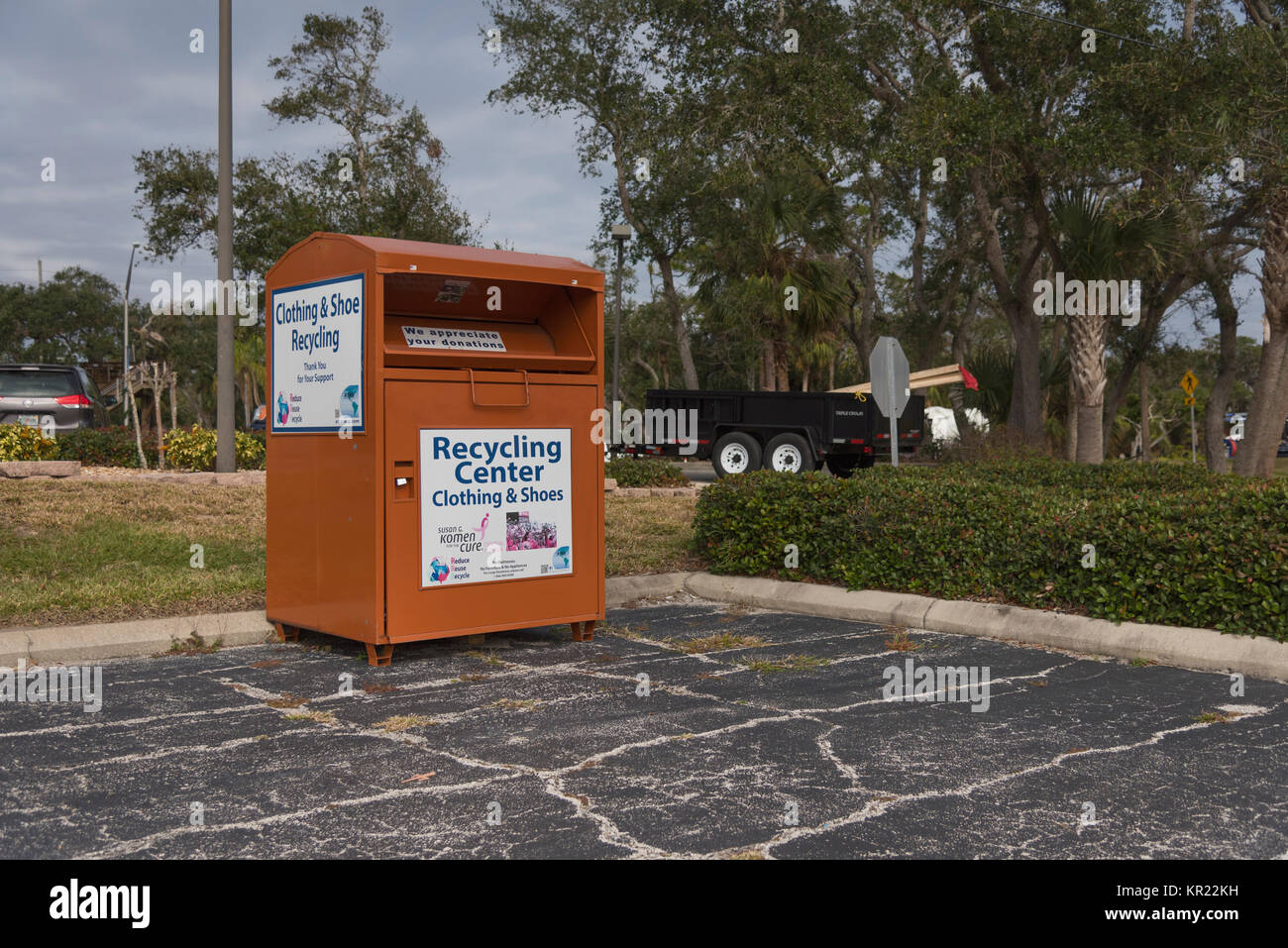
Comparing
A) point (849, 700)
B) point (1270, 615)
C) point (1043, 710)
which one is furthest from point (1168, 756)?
point (1270, 615)

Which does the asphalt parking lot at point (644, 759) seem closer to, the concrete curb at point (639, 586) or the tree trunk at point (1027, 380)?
the concrete curb at point (639, 586)

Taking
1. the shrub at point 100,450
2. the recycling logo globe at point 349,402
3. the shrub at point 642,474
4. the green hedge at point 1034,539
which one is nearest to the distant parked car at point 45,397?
the shrub at point 100,450

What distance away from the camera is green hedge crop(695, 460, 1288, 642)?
22.1 feet

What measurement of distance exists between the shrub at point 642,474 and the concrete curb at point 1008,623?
7.88 metres

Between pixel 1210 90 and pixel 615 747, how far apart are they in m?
16.5

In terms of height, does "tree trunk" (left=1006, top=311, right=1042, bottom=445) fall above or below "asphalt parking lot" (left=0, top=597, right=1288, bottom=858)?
above

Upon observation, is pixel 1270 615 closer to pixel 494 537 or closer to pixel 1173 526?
pixel 1173 526

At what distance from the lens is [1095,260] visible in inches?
637

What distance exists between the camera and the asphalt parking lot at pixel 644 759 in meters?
3.99

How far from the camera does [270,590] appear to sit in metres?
7.49

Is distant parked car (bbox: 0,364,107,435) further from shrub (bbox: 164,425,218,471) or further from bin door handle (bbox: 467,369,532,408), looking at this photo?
bin door handle (bbox: 467,369,532,408)

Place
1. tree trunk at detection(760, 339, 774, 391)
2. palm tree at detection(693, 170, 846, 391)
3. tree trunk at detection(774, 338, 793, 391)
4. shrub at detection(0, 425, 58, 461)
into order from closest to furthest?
shrub at detection(0, 425, 58, 461) < palm tree at detection(693, 170, 846, 391) < tree trunk at detection(774, 338, 793, 391) < tree trunk at detection(760, 339, 774, 391)

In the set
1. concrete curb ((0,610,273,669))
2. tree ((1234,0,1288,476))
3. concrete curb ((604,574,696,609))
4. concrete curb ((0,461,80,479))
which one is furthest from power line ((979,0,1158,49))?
concrete curb ((0,610,273,669))

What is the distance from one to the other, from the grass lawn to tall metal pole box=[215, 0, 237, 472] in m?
1.18
